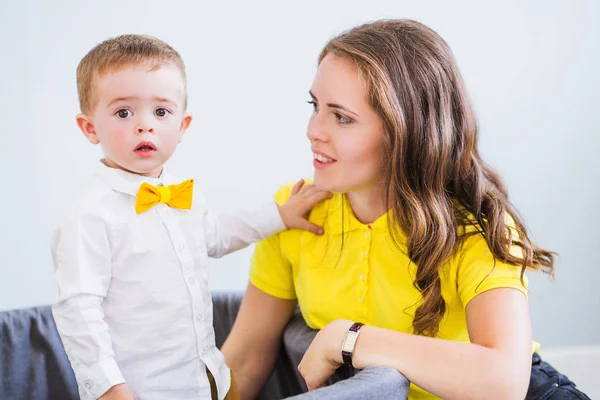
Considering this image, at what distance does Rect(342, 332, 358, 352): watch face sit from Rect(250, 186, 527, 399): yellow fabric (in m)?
0.23

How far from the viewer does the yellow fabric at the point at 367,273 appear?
58.0 inches

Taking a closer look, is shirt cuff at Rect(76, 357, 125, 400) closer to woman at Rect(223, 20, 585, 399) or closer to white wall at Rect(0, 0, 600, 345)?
woman at Rect(223, 20, 585, 399)

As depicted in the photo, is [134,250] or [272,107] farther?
[272,107]

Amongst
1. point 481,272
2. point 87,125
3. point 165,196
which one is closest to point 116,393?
point 165,196

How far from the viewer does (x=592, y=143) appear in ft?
8.73

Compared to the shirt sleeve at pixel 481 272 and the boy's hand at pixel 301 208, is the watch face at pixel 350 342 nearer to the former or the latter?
the shirt sleeve at pixel 481 272

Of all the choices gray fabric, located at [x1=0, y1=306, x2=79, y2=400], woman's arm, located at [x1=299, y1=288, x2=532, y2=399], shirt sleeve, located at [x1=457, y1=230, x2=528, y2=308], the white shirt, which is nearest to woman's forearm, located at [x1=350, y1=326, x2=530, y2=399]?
woman's arm, located at [x1=299, y1=288, x2=532, y2=399]

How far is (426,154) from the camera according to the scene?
151 cm

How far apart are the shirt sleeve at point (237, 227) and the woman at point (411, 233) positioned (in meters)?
0.09

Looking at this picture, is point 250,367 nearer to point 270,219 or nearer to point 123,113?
point 270,219

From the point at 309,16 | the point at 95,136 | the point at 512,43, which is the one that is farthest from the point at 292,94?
the point at 95,136

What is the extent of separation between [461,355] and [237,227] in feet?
1.72

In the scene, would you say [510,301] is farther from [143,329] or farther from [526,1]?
[526,1]

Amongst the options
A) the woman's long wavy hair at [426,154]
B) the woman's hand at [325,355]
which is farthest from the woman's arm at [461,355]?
the woman's long wavy hair at [426,154]
